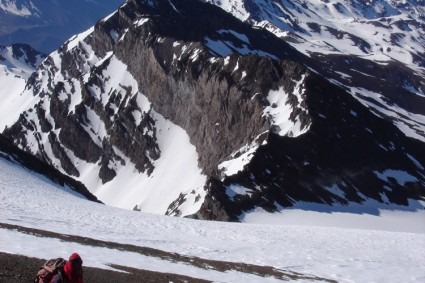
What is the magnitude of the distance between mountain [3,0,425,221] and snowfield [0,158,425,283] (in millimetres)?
25049

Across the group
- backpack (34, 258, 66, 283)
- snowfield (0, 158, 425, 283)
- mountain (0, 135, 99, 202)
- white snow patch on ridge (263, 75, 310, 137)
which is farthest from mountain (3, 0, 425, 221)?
backpack (34, 258, 66, 283)

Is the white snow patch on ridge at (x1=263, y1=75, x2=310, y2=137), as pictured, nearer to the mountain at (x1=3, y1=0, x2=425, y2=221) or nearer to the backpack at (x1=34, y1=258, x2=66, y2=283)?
the mountain at (x1=3, y1=0, x2=425, y2=221)

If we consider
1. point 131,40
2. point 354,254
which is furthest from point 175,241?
point 131,40

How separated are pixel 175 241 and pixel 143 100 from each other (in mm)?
117632

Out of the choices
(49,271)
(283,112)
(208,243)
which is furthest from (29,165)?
(49,271)

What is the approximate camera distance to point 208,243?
32.8 meters

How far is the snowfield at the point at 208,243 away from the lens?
78.6 feet

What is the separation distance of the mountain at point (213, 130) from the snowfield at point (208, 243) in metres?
25.0

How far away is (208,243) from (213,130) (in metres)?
87.5

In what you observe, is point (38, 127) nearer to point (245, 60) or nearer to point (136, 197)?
point (136, 197)

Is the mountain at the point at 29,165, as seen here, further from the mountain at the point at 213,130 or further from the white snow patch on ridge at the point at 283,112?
the white snow patch on ridge at the point at 283,112

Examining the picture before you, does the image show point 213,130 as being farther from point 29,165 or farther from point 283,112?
point 29,165

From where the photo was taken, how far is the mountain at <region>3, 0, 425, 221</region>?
7662 cm

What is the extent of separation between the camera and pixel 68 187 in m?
66.1
